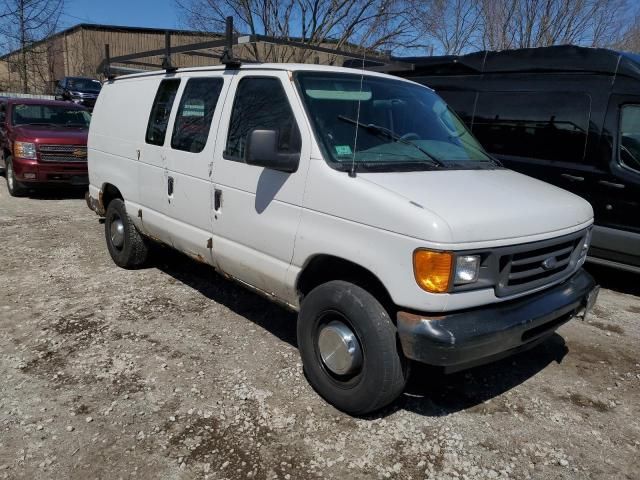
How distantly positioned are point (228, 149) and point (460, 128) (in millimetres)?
1870

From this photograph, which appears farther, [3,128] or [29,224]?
[3,128]

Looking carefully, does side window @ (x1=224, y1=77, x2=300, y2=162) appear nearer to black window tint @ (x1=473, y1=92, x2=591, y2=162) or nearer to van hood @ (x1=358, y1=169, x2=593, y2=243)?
van hood @ (x1=358, y1=169, x2=593, y2=243)

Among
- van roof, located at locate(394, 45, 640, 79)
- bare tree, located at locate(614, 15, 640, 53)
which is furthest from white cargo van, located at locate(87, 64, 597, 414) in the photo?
bare tree, located at locate(614, 15, 640, 53)

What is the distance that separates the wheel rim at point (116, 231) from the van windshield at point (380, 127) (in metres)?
3.10

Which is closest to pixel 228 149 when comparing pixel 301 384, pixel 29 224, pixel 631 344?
pixel 301 384

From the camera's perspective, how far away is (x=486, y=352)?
2893 mm

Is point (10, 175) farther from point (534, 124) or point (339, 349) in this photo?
point (339, 349)

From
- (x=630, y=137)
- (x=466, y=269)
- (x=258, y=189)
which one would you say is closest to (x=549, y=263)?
(x=466, y=269)

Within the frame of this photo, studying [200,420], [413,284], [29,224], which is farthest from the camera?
[29,224]

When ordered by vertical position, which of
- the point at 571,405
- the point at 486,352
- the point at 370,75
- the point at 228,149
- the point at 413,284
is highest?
the point at 370,75

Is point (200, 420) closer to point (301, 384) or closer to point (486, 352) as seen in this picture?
point (301, 384)

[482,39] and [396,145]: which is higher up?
[482,39]

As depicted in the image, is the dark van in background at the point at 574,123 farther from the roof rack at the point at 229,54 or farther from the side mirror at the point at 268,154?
the side mirror at the point at 268,154

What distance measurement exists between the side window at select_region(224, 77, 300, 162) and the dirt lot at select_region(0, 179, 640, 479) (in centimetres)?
157
